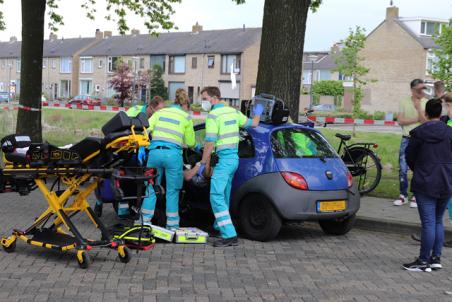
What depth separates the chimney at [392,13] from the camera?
6775cm

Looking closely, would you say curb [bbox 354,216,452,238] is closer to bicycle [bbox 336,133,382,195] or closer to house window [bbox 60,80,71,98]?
bicycle [bbox 336,133,382,195]

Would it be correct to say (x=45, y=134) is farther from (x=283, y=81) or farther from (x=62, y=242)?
(x=62, y=242)

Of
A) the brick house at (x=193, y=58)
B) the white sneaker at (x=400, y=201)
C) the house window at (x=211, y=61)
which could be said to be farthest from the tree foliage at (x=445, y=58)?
the house window at (x=211, y=61)

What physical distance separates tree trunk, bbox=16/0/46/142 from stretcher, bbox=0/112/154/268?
8.65 meters

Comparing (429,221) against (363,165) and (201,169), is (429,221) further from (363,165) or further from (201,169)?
(363,165)

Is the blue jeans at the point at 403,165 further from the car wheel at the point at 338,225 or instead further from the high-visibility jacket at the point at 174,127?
the high-visibility jacket at the point at 174,127

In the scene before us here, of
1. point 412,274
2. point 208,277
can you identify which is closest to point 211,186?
point 208,277

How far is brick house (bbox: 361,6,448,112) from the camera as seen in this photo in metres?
65.4

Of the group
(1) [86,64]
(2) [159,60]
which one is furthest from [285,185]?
(1) [86,64]

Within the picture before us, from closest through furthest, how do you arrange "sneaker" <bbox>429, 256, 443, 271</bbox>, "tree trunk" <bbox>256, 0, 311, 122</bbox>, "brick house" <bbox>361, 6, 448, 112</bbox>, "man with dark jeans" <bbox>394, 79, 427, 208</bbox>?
"sneaker" <bbox>429, 256, 443, 271</bbox>, "man with dark jeans" <bbox>394, 79, 427, 208</bbox>, "tree trunk" <bbox>256, 0, 311, 122</bbox>, "brick house" <bbox>361, 6, 448, 112</bbox>

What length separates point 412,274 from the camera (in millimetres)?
6785

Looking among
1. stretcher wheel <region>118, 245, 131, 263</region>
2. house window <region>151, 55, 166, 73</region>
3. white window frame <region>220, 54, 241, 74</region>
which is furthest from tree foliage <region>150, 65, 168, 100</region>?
stretcher wheel <region>118, 245, 131, 263</region>

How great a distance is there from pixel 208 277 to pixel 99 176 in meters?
1.54

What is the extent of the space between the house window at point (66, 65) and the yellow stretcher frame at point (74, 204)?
84576 mm
